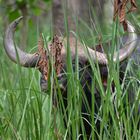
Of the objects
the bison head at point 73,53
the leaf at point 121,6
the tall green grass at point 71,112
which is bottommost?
the tall green grass at point 71,112

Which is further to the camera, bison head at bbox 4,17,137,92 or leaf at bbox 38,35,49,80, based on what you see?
bison head at bbox 4,17,137,92

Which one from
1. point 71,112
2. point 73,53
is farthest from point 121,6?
point 73,53

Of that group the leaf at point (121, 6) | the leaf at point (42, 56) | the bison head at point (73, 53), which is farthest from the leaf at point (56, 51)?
the bison head at point (73, 53)

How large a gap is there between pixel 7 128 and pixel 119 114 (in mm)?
697

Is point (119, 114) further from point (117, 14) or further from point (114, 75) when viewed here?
point (117, 14)

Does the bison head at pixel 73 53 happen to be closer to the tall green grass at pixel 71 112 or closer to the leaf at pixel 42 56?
the tall green grass at pixel 71 112

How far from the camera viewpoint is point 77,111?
364cm

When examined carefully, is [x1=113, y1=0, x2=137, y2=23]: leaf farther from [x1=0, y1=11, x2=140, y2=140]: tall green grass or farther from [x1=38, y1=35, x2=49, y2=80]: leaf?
[x1=38, y1=35, x2=49, y2=80]: leaf

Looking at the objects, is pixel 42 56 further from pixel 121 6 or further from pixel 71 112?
pixel 121 6


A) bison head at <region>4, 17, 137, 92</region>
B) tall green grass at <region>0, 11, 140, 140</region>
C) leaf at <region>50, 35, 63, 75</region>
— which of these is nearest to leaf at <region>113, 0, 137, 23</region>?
tall green grass at <region>0, 11, 140, 140</region>

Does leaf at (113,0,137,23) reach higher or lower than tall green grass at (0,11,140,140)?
higher

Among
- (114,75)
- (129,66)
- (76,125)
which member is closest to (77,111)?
(76,125)

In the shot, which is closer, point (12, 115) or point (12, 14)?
point (12, 115)

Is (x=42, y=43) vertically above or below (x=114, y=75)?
above
